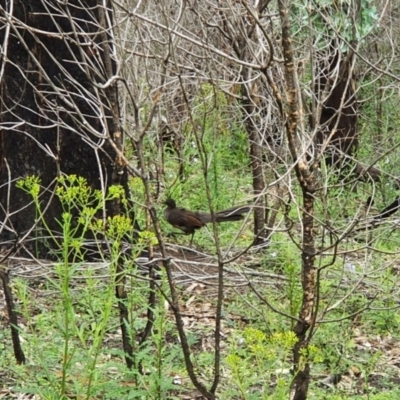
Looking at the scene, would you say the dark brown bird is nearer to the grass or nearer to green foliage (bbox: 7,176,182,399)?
the grass

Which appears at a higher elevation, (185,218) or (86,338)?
(86,338)

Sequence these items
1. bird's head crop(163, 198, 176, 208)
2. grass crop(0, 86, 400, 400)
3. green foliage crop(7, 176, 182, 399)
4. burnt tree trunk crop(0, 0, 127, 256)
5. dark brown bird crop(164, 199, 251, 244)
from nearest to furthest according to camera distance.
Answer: green foliage crop(7, 176, 182, 399)
grass crop(0, 86, 400, 400)
burnt tree trunk crop(0, 0, 127, 256)
dark brown bird crop(164, 199, 251, 244)
bird's head crop(163, 198, 176, 208)

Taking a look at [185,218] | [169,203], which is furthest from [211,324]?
[169,203]

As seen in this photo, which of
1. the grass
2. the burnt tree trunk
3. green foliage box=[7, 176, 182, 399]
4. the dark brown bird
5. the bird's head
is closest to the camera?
green foliage box=[7, 176, 182, 399]

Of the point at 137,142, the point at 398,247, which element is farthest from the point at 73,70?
the point at 398,247

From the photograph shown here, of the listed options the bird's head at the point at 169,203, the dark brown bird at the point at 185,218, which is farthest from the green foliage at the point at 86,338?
the bird's head at the point at 169,203

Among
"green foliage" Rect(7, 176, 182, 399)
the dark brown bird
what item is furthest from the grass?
the dark brown bird

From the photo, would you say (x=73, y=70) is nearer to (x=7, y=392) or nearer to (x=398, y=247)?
(x=7, y=392)

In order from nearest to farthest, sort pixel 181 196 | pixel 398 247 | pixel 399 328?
pixel 399 328 → pixel 398 247 → pixel 181 196

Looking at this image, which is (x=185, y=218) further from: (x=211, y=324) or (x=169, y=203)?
(x=211, y=324)

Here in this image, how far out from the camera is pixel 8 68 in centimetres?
639

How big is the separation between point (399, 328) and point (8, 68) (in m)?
3.45

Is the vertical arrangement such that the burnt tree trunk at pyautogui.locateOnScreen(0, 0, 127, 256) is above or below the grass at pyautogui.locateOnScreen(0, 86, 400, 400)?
above

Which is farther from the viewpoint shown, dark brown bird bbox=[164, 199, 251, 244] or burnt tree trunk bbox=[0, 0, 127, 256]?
dark brown bird bbox=[164, 199, 251, 244]
